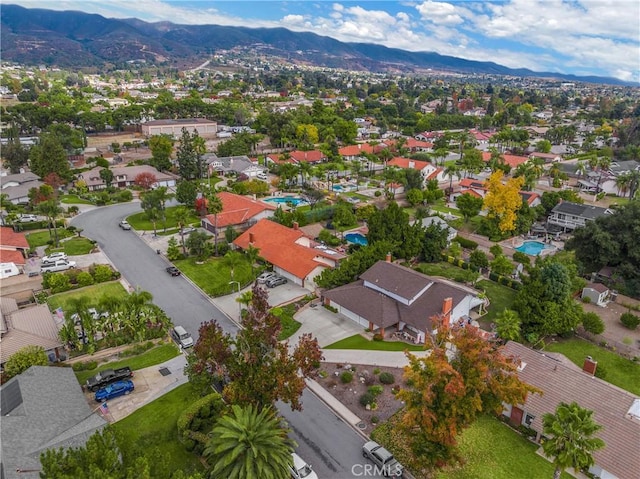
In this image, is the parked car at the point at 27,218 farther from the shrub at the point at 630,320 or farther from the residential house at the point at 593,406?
the shrub at the point at 630,320

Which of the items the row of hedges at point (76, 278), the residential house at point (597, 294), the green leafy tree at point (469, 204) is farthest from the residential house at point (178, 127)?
the residential house at point (597, 294)

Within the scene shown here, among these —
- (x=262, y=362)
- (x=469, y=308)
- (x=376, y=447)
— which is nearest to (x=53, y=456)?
(x=262, y=362)

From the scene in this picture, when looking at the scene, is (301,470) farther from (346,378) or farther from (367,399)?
(346,378)

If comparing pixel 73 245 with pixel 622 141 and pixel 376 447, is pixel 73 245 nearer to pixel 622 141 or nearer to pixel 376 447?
pixel 376 447

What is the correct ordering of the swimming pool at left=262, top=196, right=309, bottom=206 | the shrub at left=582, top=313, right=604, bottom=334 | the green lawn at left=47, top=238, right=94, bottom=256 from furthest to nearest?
the swimming pool at left=262, top=196, right=309, bottom=206
the green lawn at left=47, top=238, right=94, bottom=256
the shrub at left=582, top=313, right=604, bottom=334

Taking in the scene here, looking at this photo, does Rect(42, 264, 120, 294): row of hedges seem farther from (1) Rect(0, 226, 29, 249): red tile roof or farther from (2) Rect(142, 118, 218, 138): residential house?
(2) Rect(142, 118, 218, 138): residential house

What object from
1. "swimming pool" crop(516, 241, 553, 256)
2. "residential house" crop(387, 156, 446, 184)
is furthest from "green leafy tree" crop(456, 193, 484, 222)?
"residential house" crop(387, 156, 446, 184)
